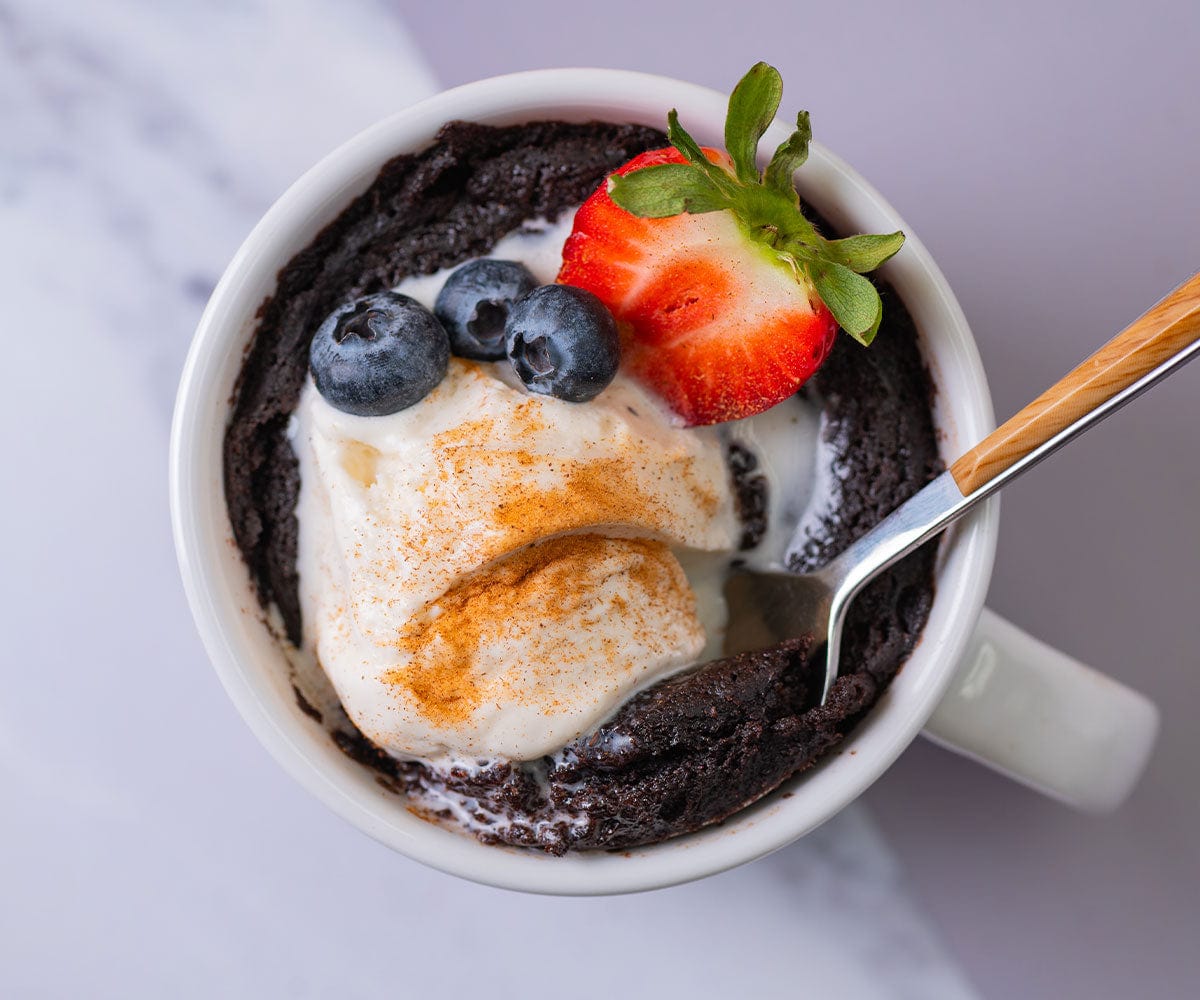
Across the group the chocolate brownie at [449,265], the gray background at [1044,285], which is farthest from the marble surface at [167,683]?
the chocolate brownie at [449,265]

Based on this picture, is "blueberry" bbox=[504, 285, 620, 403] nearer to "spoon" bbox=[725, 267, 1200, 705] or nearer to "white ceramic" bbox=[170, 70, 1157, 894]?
"white ceramic" bbox=[170, 70, 1157, 894]

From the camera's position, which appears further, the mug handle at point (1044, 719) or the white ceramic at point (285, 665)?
the mug handle at point (1044, 719)

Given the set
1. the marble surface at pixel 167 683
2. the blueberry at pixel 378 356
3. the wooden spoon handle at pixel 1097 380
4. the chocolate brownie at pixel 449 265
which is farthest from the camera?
the marble surface at pixel 167 683

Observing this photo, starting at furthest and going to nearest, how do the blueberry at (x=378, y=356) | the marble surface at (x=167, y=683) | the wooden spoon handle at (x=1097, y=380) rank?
the marble surface at (x=167, y=683), the blueberry at (x=378, y=356), the wooden spoon handle at (x=1097, y=380)

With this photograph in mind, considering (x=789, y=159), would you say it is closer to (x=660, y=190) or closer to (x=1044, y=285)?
(x=660, y=190)

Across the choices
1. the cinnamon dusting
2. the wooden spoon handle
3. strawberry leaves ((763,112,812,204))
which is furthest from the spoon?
strawberry leaves ((763,112,812,204))

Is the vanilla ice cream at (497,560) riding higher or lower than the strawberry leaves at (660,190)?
lower

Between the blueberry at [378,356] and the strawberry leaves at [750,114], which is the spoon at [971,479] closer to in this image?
the strawberry leaves at [750,114]
